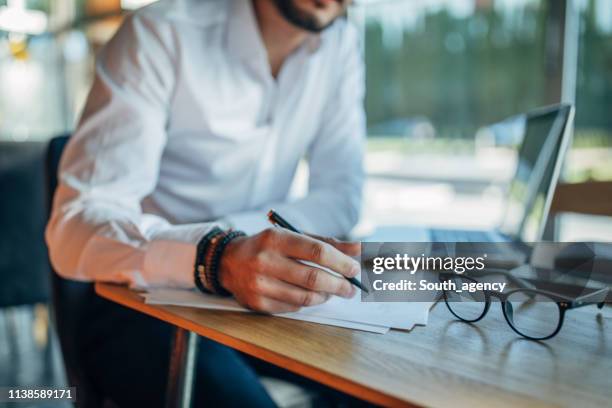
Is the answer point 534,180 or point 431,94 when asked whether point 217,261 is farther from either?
point 431,94

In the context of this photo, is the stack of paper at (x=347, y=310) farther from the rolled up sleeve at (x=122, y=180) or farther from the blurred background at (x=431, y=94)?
the blurred background at (x=431, y=94)

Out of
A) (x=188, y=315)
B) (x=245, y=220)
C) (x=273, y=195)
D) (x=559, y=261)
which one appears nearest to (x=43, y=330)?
(x=273, y=195)

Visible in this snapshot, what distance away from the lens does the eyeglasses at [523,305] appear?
0.56 meters

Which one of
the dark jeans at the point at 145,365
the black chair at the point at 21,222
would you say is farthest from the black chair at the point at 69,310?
the black chair at the point at 21,222

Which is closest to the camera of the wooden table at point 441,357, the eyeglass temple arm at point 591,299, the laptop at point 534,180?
the wooden table at point 441,357

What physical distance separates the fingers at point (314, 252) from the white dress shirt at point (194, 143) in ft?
0.53

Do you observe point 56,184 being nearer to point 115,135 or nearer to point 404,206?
point 115,135

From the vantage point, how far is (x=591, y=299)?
1.89 feet

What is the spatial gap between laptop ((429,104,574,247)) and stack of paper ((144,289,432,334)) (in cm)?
17

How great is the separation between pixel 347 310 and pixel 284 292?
8 cm

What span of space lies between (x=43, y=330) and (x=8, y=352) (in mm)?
352

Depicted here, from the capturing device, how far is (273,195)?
144 cm

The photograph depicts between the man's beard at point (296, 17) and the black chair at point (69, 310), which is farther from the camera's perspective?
the man's beard at point (296, 17)

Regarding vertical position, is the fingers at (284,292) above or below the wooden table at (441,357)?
above
